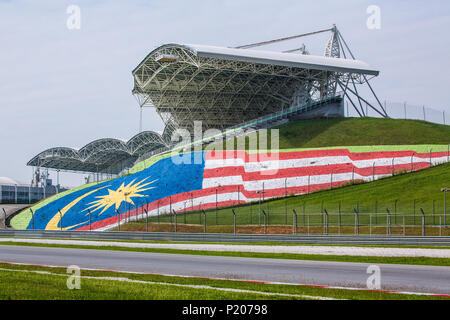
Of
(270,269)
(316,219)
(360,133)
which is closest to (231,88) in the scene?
(360,133)

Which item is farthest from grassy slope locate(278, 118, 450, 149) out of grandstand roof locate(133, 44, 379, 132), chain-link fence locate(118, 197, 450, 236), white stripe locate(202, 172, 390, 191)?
chain-link fence locate(118, 197, 450, 236)

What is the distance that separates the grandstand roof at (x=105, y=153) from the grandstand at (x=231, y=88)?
197mm

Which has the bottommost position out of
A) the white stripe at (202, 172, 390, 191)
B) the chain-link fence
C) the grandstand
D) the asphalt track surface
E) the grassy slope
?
the asphalt track surface

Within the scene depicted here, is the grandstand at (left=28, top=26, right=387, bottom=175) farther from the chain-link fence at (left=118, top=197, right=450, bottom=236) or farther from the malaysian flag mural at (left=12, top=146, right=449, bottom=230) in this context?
the chain-link fence at (left=118, top=197, right=450, bottom=236)

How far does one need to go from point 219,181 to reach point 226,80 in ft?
94.2

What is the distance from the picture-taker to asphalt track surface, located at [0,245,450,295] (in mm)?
17578

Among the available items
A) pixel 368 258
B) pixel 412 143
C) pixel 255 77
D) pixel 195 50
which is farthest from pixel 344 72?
pixel 368 258

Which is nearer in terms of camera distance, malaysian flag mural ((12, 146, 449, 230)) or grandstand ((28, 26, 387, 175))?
malaysian flag mural ((12, 146, 449, 230))

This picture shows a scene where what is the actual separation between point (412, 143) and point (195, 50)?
102 ft

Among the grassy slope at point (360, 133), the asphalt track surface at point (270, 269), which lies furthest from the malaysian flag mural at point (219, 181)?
the asphalt track surface at point (270, 269)

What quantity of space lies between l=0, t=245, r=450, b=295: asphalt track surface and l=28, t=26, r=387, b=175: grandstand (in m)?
51.1

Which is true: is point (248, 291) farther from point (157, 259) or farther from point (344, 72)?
point (344, 72)

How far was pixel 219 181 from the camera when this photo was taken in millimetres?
66125

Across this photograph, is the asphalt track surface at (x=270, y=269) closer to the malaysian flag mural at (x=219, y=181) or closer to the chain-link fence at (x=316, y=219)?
the chain-link fence at (x=316, y=219)
